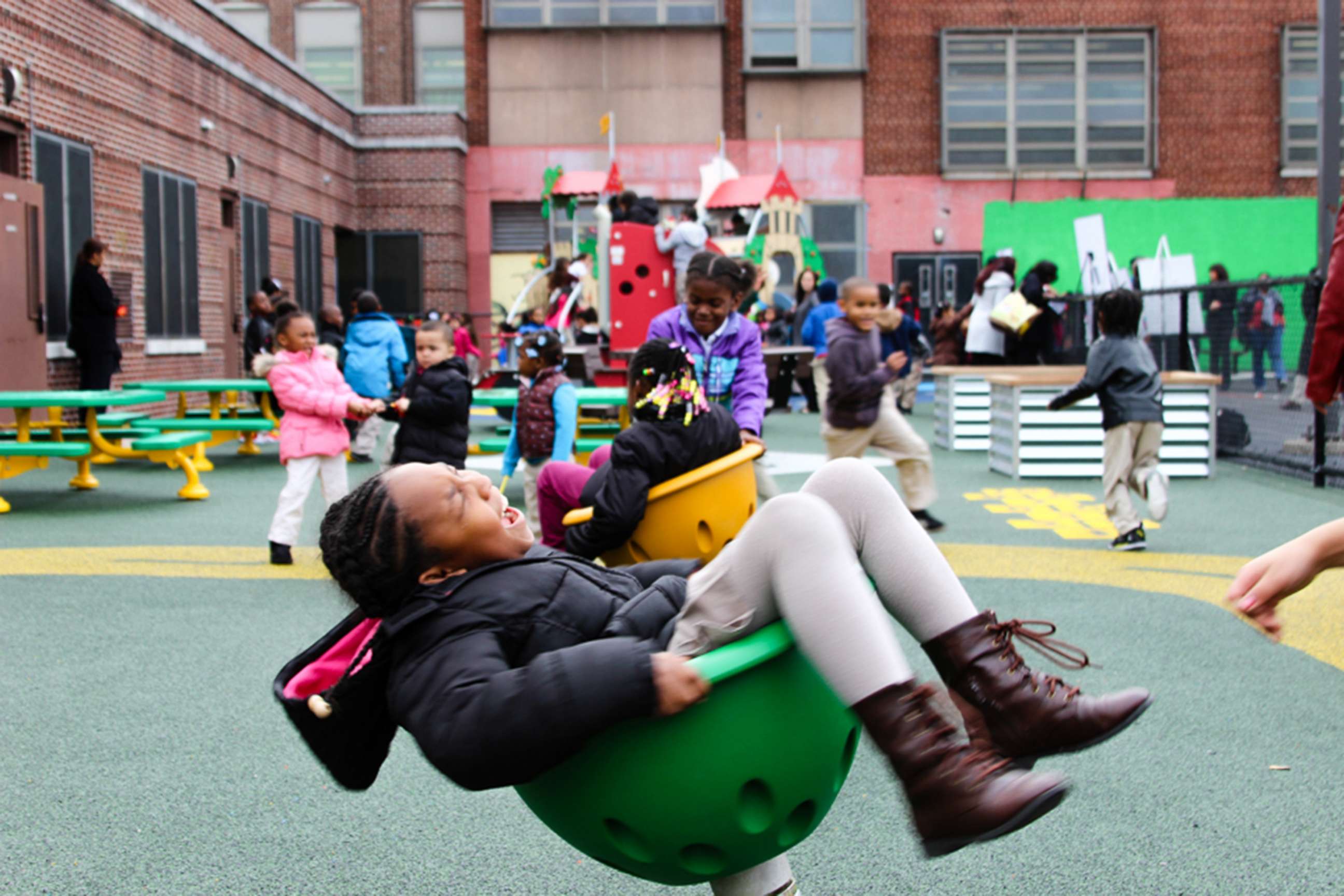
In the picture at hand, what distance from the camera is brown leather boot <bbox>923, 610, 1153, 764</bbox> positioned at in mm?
2307

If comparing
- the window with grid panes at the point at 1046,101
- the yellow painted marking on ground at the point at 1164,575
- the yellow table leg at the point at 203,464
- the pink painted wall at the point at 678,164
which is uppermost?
the window with grid panes at the point at 1046,101

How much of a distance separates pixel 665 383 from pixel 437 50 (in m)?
31.1

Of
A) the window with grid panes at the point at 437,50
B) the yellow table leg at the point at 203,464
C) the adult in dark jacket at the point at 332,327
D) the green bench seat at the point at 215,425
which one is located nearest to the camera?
the yellow table leg at the point at 203,464

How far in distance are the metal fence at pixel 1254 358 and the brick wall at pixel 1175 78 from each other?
13890mm

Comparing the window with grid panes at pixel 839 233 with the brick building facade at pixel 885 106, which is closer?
the brick building facade at pixel 885 106

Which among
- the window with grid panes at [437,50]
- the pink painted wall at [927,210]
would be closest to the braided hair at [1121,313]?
the pink painted wall at [927,210]

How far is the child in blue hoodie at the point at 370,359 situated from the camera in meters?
13.1

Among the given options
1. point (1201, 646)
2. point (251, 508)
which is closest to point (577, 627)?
point (1201, 646)

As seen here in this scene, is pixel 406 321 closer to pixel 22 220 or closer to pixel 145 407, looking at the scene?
pixel 145 407

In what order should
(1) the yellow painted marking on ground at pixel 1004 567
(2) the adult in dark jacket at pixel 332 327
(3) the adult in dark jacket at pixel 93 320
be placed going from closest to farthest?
1. (1) the yellow painted marking on ground at pixel 1004 567
2. (3) the adult in dark jacket at pixel 93 320
3. (2) the adult in dark jacket at pixel 332 327

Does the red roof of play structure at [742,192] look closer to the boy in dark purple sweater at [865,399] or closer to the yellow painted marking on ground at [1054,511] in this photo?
the yellow painted marking on ground at [1054,511]

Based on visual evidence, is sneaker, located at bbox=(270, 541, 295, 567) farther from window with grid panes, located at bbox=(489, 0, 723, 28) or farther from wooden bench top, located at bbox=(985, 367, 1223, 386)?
window with grid panes, located at bbox=(489, 0, 723, 28)

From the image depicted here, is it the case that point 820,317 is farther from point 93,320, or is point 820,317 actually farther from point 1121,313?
point 1121,313

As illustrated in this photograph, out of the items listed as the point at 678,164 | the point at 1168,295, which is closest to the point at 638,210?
the point at 1168,295
